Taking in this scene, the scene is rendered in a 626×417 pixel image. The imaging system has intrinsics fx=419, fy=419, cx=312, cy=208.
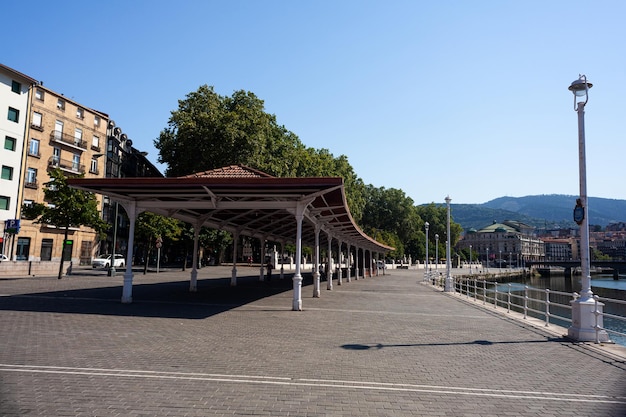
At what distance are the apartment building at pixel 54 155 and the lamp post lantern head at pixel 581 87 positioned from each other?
37348 millimetres

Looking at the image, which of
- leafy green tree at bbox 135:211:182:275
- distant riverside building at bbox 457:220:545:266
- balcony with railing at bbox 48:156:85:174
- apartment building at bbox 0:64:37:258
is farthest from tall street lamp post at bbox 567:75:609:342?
distant riverside building at bbox 457:220:545:266

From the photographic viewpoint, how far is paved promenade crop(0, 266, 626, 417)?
482 centimetres

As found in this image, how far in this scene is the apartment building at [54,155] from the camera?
135 feet

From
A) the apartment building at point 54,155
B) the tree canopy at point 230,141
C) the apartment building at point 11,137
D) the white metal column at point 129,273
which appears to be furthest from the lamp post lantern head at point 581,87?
the apartment building at point 11,137

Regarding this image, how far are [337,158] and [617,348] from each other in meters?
55.4

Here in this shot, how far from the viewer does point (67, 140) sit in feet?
149

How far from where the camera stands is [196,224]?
65.0 feet

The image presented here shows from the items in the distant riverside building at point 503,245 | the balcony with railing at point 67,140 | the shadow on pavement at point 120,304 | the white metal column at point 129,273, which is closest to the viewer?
the shadow on pavement at point 120,304

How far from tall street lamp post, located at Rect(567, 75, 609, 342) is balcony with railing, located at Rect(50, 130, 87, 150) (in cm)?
4727

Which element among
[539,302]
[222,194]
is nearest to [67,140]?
[222,194]

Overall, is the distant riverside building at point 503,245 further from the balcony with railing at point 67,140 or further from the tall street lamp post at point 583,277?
the tall street lamp post at point 583,277

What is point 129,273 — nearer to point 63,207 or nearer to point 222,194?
point 222,194

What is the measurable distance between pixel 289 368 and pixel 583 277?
788 cm

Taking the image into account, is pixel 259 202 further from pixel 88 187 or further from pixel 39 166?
pixel 39 166
